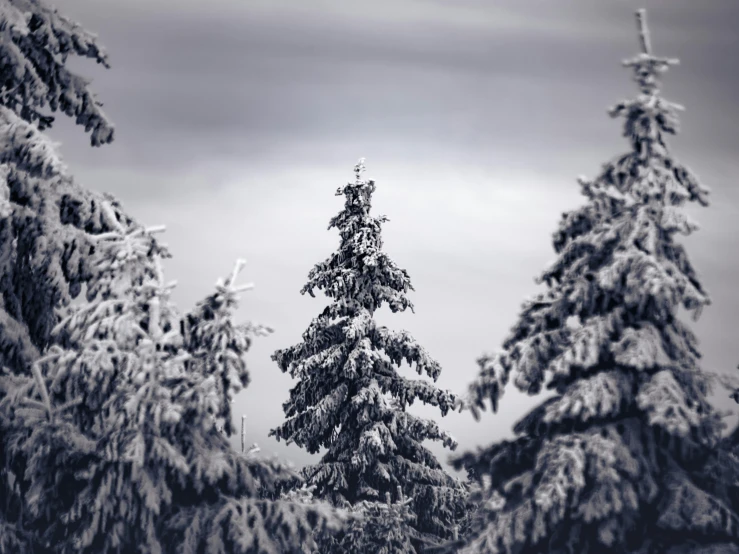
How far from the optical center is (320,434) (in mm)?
21969

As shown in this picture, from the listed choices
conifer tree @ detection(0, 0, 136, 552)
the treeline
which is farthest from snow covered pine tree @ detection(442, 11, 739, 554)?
conifer tree @ detection(0, 0, 136, 552)

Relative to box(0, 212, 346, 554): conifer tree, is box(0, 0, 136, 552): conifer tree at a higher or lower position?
higher

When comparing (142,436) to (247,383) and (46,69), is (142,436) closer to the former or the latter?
(247,383)

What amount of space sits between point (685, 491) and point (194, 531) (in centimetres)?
657

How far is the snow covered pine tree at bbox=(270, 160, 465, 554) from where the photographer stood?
21562mm

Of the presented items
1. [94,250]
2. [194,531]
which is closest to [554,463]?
[194,531]

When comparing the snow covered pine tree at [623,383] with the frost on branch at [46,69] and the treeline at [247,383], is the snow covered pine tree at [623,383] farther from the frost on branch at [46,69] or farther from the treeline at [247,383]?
the frost on branch at [46,69]

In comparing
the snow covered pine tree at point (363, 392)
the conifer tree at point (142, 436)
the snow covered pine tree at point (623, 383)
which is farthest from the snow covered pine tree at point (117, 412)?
the snow covered pine tree at point (363, 392)

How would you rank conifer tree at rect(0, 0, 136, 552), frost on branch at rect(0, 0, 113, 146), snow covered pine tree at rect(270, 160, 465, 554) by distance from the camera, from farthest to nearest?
1. snow covered pine tree at rect(270, 160, 465, 554)
2. frost on branch at rect(0, 0, 113, 146)
3. conifer tree at rect(0, 0, 136, 552)

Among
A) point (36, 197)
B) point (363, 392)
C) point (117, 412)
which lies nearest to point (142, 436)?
point (117, 412)

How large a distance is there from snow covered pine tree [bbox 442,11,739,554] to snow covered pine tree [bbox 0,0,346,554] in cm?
309

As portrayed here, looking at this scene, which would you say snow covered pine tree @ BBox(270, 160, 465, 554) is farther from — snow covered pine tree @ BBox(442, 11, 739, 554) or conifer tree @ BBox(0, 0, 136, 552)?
snow covered pine tree @ BBox(442, 11, 739, 554)

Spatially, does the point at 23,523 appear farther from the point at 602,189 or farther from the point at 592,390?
the point at 602,189

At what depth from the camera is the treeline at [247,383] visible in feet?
42.1
